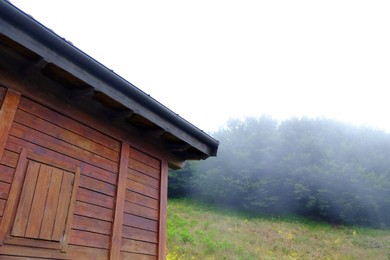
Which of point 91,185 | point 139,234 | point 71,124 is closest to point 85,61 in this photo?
point 71,124

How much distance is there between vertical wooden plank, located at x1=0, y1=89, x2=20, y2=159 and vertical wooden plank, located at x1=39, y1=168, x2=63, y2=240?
58 centimetres

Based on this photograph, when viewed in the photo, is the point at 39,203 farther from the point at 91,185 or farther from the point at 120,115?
the point at 120,115

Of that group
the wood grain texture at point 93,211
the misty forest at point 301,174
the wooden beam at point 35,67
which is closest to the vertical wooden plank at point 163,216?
the wood grain texture at point 93,211

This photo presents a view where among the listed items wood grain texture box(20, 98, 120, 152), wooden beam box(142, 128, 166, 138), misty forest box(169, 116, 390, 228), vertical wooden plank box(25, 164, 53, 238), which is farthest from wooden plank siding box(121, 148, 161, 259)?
misty forest box(169, 116, 390, 228)

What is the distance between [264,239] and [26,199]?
15.0m

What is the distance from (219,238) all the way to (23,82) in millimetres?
13624

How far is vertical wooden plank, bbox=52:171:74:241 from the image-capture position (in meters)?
3.22

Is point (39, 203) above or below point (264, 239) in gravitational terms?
below

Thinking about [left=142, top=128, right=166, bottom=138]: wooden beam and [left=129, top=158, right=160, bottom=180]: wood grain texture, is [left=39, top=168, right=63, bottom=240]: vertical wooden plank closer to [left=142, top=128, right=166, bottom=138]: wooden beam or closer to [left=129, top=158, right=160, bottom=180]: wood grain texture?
[left=129, top=158, right=160, bottom=180]: wood grain texture

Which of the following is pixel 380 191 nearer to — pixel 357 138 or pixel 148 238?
pixel 357 138

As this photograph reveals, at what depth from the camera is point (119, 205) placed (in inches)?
157

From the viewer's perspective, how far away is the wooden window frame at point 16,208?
2836 mm

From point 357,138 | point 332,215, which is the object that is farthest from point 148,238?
point 357,138

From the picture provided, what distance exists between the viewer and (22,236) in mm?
2926
